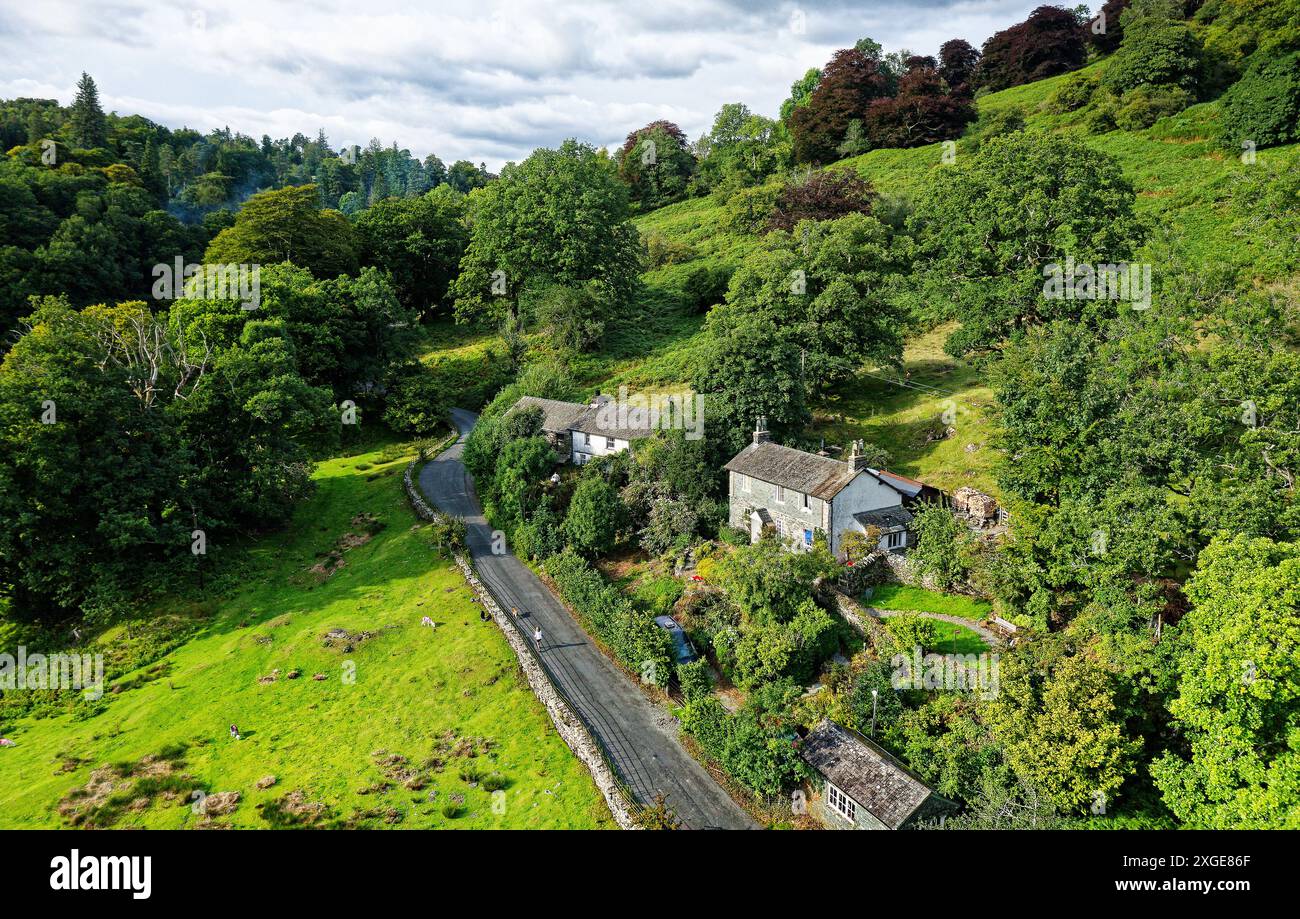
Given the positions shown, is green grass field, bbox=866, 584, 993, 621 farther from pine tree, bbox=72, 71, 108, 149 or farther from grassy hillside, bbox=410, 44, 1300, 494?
pine tree, bbox=72, 71, 108, 149

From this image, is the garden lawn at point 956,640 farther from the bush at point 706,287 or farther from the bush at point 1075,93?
the bush at point 1075,93

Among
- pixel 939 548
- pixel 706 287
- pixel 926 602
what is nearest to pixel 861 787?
pixel 926 602

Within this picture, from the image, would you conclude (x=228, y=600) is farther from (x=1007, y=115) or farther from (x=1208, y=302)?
(x=1007, y=115)

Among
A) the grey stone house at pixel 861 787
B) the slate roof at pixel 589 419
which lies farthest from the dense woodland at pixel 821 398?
the slate roof at pixel 589 419

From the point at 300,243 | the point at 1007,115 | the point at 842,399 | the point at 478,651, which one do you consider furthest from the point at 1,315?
the point at 1007,115

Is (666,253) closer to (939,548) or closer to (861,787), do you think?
(939,548)
